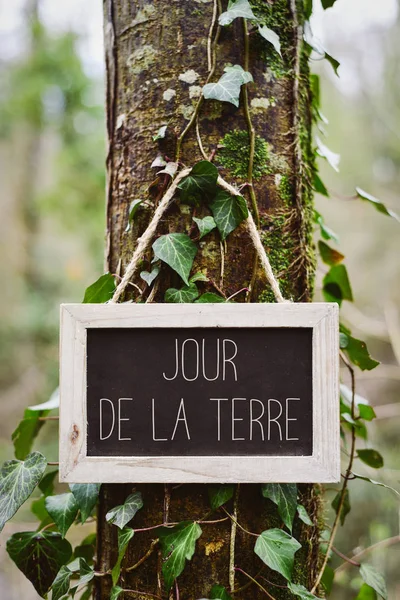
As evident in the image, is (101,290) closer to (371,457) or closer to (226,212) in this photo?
(226,212)

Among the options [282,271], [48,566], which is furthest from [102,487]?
[282,271]

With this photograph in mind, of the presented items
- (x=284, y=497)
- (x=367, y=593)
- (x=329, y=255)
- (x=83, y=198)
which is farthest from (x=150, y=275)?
(x=83, y=198)

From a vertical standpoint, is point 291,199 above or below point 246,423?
above

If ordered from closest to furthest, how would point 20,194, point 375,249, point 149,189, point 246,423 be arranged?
point 246,423 < point 149,189 < point 375,249 < point 20,194

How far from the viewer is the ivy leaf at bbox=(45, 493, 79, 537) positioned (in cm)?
84

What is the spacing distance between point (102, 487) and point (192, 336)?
1.06 feet

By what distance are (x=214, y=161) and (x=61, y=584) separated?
735 millimetres

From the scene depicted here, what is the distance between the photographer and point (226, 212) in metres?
0.78

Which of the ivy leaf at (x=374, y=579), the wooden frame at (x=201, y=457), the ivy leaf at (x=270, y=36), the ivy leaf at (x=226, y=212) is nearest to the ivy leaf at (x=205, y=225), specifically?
the ivy leaf at (x=226, y=212)

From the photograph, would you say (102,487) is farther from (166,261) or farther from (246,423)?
(166,261)

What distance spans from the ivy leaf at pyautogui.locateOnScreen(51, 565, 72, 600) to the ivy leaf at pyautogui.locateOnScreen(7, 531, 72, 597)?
69mm

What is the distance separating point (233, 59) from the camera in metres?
0.81

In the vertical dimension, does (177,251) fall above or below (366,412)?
above

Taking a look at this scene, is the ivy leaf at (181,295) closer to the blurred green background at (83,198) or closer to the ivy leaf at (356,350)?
the ivy leaf at (356,350)
